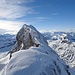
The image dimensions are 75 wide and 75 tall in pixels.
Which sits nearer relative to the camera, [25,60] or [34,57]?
[25,60]

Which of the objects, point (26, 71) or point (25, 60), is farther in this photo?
Answer: point (25, 60)

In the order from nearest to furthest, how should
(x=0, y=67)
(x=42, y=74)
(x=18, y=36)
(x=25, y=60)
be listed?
1. (x=42, y=74)
2. (x=25, y=60)
3. (x=0, y=67)
4. (x=18, y=36)

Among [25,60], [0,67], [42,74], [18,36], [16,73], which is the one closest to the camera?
[16,73]

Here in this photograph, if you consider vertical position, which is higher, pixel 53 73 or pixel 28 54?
pixel 28 54

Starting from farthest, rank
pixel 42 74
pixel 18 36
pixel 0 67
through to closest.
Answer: pixel 18 36 < pixel 0 67 < pixel 42 74

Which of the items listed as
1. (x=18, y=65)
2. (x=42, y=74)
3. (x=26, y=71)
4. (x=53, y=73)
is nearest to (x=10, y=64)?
(x=18, y=65)

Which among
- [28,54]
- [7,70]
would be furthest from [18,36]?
[7,70]

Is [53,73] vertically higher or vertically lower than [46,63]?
lower

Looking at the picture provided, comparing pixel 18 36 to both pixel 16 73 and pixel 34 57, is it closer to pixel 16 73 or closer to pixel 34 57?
pixel 34 57

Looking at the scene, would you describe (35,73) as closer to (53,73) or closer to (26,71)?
(26,71)
